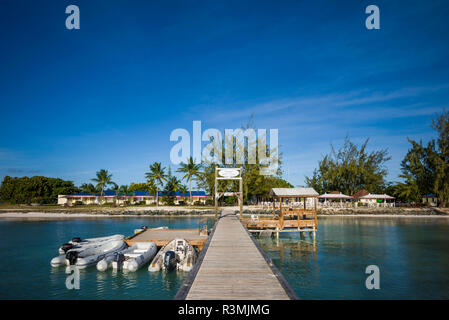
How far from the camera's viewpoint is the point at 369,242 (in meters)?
22.4

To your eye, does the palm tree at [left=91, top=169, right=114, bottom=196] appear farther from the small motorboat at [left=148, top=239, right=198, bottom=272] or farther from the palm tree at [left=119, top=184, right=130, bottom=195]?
the small motorboat at [left=148, top=239, right=198, bottom=272]

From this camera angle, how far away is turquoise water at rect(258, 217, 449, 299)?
11.5m

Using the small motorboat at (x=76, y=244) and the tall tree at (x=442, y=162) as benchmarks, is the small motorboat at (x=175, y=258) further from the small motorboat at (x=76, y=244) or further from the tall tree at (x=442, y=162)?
the tall tree at (x=442, y=162)

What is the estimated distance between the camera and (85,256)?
1578 cm

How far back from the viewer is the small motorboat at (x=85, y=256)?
14.9m

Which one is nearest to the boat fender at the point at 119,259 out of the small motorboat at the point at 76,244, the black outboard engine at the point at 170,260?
the black outboard engine at the point at 170,260

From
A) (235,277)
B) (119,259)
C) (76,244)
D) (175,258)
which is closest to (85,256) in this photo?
(119,259)

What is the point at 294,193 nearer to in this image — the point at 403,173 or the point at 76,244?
the point at 76,244

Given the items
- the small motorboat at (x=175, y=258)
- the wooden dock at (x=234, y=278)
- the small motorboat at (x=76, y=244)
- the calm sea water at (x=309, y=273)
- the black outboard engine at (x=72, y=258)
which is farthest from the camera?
the small motorboat at (x=76, y=244)

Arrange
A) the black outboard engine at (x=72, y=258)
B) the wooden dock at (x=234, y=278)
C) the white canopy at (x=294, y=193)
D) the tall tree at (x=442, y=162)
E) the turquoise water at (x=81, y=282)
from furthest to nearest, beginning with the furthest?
the tall tree at (x=442, y=162) → the white canopy at (x=294, y=193) → the black outboard engine at (x=72, y=258) → the turquoise water at (x=81, y=282) → the wooden dock at (x=234, y=278)

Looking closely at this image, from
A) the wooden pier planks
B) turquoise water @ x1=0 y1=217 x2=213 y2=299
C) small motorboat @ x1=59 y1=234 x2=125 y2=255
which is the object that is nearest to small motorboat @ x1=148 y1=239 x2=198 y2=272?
turquoise water @ x1=0 y1=217 x2=213 y2=299

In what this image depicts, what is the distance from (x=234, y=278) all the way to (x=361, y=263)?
36.8 ft

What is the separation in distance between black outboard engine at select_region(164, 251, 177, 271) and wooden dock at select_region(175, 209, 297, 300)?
2658 millimetres

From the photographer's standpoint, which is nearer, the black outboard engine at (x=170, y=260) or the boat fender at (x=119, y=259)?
the black outboard engine at (x=170, y=260)
